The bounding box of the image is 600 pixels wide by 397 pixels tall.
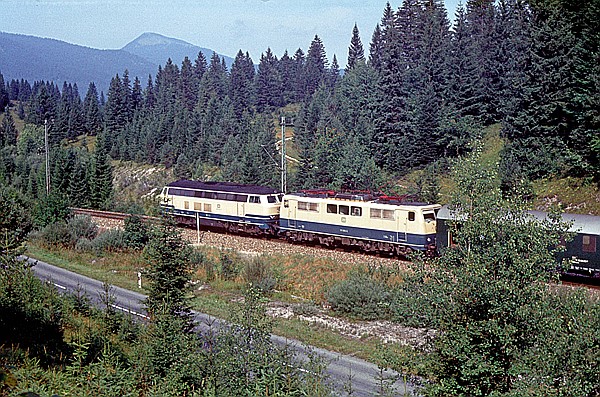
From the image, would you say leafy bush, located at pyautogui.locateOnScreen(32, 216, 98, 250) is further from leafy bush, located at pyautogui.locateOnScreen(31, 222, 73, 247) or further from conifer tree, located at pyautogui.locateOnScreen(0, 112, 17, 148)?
conifer tree, located at pyautogui.locateOnScreen(0, 112, 17, 148)

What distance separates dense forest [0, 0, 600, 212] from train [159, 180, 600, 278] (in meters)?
4.52

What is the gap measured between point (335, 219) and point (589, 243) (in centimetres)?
1416

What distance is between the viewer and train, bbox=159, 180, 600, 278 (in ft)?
93.0

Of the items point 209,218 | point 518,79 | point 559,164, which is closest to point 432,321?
point 209,218

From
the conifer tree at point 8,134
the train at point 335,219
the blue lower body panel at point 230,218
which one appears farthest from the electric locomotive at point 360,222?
the conifer tree at point 8,134

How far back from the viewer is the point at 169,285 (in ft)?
66.2

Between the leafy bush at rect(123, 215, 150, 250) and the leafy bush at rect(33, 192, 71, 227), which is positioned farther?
the leafy bush at rect(33, 192, 71, 227)

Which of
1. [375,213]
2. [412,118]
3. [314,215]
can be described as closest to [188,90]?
[412,118]

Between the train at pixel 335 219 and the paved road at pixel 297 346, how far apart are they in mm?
5185

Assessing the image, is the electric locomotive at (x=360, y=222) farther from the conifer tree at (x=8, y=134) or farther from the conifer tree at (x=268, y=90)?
the conifer tree at (x=8, y=134)

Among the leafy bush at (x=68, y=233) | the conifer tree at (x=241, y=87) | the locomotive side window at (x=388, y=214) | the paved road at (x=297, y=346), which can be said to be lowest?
the paved road at (x=297, y=346)

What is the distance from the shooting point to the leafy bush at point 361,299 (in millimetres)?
28344

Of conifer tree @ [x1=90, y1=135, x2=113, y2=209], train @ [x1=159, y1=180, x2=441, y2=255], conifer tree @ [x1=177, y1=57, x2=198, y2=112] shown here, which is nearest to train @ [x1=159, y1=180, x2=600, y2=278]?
train @ [x1=159, y1=180, x2=441, y2=255]

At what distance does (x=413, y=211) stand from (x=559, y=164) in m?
18.3
